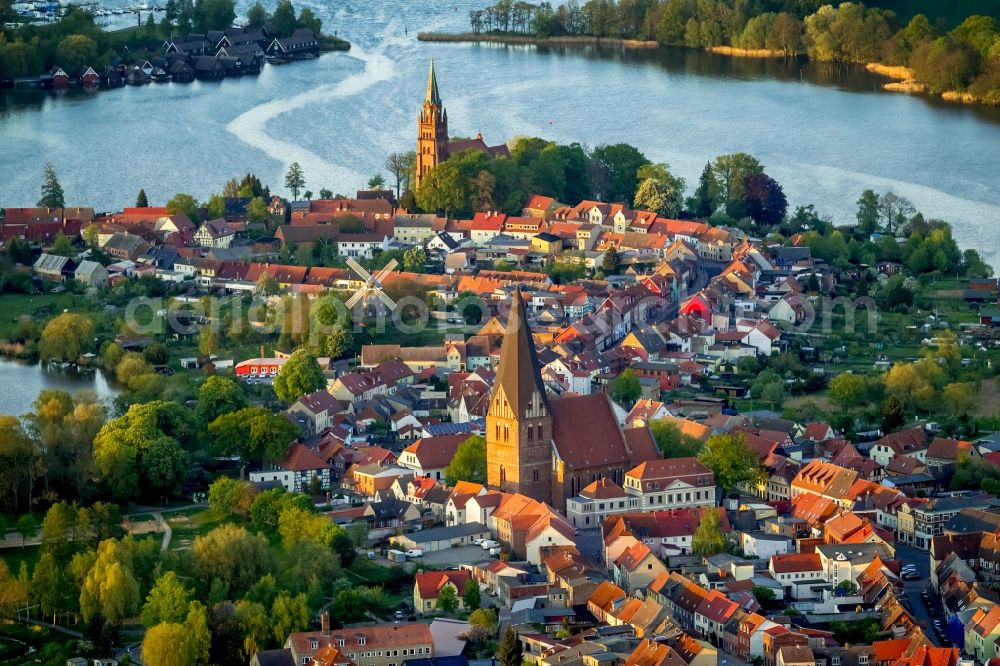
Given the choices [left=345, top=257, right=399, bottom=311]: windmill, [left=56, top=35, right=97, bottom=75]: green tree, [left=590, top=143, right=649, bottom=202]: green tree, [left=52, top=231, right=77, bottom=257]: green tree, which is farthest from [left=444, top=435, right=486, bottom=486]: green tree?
[left=56, top=35, right=97, bottom=75]: green tree

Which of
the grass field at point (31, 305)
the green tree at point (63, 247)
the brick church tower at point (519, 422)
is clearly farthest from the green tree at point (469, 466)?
the green tree at point (63, 247)

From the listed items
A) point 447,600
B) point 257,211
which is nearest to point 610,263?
point 257,211

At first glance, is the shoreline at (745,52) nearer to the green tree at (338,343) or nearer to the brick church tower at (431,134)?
the brick church tower at (431,134)

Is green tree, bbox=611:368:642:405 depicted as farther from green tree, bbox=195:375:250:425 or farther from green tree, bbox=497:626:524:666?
green tree, bbox=497:626:524:666

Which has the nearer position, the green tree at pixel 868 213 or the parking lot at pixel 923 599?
the parking lot at pixel 923 599

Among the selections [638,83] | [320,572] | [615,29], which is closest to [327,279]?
[320,572]

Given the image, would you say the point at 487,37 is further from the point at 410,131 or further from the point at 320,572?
the point at 320,572
